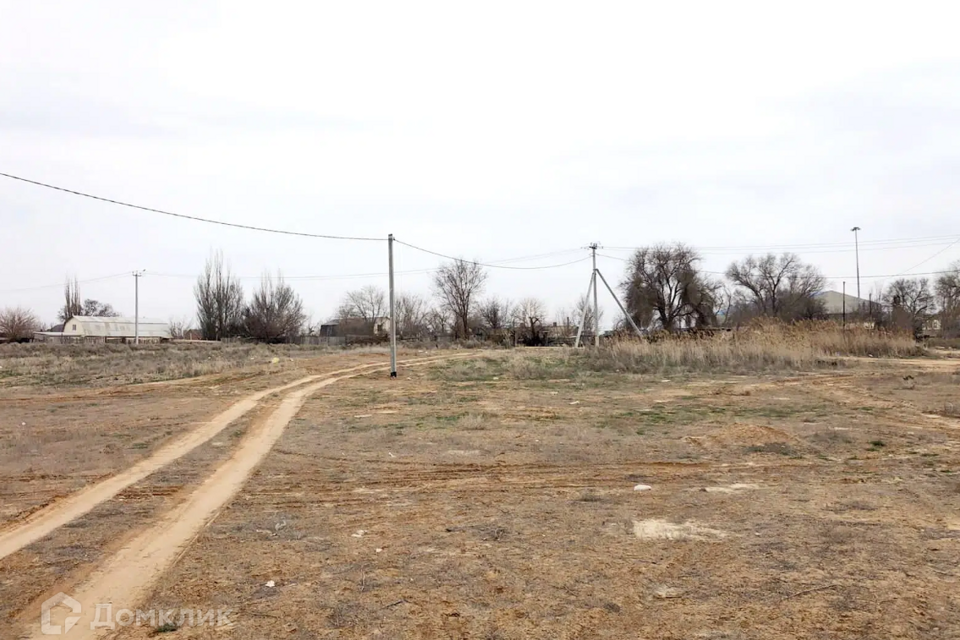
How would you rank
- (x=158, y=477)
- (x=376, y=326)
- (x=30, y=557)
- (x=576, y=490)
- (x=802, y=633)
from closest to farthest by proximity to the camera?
(x=802, y=633)
(x=30, y=557)
(x=576, y=490)
(x=158, y=477)
(x=376, y=326)

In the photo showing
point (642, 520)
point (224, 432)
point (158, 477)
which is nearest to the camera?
point (642, 520)

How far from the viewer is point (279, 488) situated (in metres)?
7.28

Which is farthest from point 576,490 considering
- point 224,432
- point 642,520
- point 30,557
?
point 224,432

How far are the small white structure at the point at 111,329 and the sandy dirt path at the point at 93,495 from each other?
275 feet

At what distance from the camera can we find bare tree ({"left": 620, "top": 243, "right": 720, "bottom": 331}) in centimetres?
6431

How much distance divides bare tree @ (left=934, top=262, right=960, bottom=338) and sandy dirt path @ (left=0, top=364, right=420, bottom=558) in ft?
200

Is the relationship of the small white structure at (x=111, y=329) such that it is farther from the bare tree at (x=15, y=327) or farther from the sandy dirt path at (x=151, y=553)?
the sandy dirt path at (x=151, y=553)

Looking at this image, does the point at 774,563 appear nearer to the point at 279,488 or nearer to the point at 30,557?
the point at 279,488

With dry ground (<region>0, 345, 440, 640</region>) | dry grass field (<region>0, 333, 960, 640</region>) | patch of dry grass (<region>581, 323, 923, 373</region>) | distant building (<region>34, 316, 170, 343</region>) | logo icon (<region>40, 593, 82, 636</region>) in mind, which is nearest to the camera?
logo icon (<region>40, 593, 82, 636</region>)

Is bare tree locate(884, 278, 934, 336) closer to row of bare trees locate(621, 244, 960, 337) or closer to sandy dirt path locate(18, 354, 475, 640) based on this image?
row of bare trees locate(621, 244, 960, 337)

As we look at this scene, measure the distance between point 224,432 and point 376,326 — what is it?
71.9 metres

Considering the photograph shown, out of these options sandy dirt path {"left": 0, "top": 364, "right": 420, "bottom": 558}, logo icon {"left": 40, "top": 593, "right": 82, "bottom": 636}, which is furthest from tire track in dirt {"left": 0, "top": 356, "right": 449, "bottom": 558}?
logo icon {"left": 40, "top": 593, "right": 82, "bottom": 636}

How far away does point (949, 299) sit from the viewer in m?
66.1

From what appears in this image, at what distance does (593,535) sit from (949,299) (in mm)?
78314
